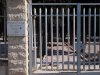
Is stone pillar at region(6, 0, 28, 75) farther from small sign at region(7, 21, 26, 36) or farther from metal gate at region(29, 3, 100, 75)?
metal gate at region(29, 3, 100, 75)

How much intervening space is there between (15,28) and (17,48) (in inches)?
20.8

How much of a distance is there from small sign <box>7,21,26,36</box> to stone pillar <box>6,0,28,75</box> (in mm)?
65

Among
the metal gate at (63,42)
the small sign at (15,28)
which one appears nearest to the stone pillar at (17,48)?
the small sign at (15,28)

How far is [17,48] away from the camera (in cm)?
905

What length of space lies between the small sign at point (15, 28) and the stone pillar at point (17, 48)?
0.21 feet

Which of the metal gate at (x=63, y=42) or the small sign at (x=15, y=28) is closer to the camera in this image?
the small sign at (x=15, y=28)

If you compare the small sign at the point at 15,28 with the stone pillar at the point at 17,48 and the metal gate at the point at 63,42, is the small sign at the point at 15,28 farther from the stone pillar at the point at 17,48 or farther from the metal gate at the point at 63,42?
the metal gate at the point at 63,42

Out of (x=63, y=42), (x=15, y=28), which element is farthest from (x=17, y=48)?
(x=63, y=42)

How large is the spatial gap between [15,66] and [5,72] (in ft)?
1.22

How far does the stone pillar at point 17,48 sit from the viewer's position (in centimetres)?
903

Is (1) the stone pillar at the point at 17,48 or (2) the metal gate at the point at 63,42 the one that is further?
(2) the metal gate at the point at 63,42

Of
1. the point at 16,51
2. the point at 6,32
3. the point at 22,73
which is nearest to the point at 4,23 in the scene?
the point at 6,32

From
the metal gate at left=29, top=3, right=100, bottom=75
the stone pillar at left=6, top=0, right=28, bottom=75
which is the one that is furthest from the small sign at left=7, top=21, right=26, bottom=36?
the metal gate at left=29, top=3, right=100, bottom=75

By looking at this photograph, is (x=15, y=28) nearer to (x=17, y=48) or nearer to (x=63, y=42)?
(x=17, y=48)
